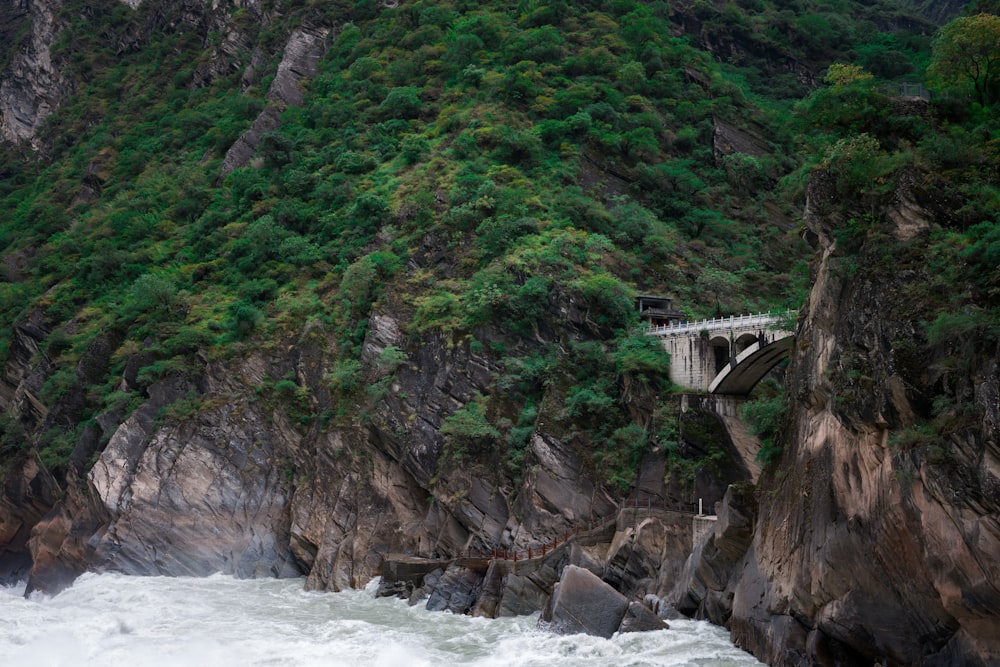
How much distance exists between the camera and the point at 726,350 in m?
46.0

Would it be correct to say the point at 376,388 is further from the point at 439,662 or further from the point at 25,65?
the point at 25,65

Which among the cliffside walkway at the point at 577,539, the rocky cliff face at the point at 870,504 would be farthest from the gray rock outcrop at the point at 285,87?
the rocky cliff face at the point at 870,504

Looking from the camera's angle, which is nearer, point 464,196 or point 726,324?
point 726,324

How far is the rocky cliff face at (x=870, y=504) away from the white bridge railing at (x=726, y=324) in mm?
9065

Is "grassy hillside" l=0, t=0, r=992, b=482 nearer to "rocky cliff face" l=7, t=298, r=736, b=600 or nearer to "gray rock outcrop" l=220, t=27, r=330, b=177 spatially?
"gray rock outcrop" l=220, t=27, r=330, b=177

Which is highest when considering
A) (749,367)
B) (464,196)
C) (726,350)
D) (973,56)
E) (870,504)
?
(973,56)

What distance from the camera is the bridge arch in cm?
4294

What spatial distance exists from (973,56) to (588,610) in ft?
80.6

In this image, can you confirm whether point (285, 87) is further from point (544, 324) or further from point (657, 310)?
point (657, 310)

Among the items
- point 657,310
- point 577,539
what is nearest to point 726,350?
point 657,310

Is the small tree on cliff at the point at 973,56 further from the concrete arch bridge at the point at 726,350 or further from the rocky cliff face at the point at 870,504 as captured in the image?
the concrete arch bridge at the point at 726,350

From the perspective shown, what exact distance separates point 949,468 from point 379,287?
134ft

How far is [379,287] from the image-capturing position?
58062mm

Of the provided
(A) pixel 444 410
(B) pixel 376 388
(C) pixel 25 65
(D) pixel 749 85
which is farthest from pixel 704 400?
(C) pixel 25 65
